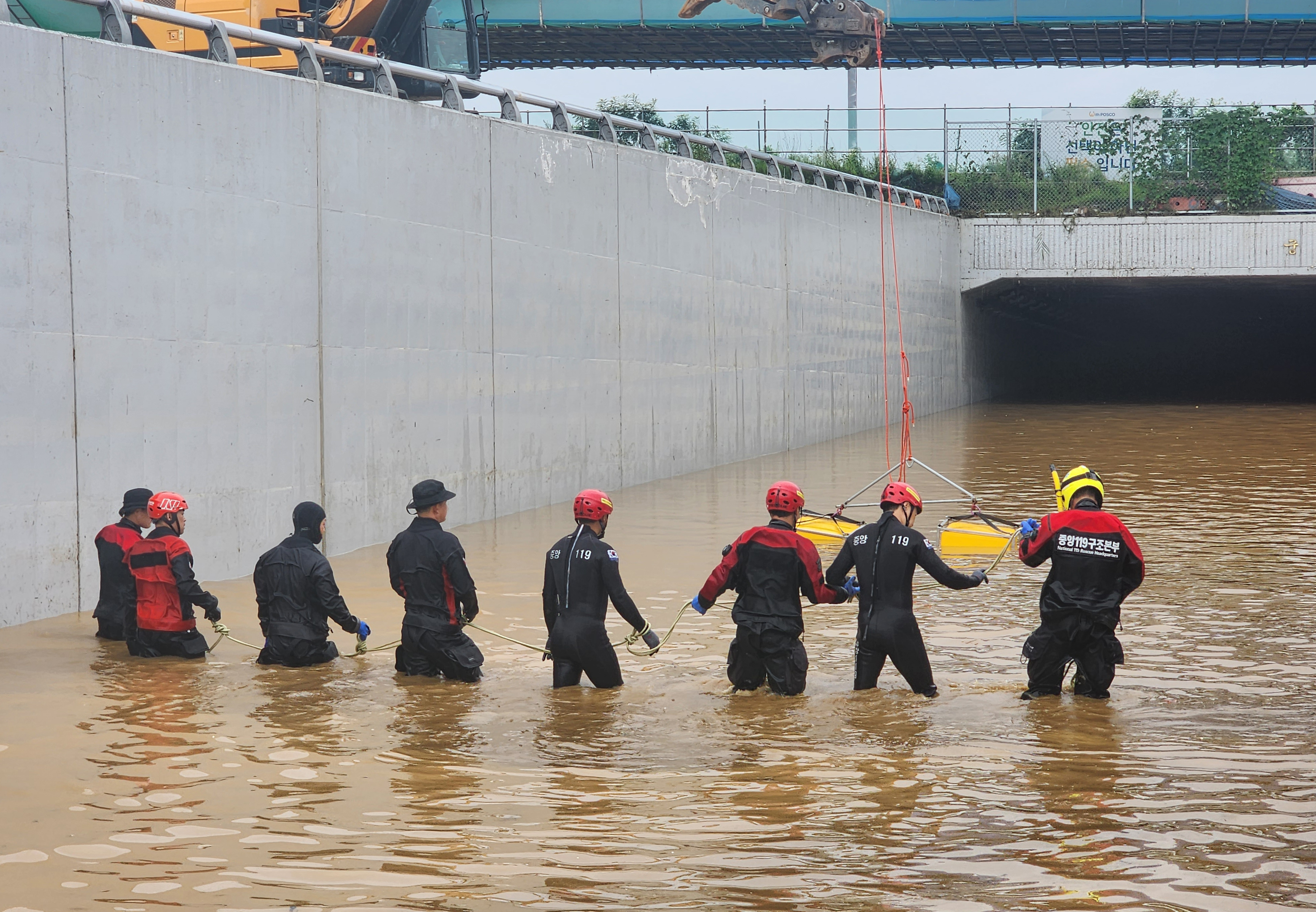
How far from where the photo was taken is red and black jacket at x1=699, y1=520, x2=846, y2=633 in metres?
9.26

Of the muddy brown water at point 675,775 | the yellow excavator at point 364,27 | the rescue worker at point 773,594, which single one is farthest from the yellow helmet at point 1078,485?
the yellow excavator at point 364,27

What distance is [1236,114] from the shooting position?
35938 millimetres

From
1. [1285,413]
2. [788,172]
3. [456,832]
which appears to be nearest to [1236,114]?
[1285,413]

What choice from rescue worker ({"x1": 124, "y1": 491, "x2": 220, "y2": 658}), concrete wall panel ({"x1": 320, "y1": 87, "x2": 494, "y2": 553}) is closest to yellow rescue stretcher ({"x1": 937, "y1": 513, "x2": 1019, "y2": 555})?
concrete wall panel ({"x1": 320, "y1": 87, "x2": 494, "y2": 553})

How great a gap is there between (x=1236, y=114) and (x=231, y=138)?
1163 inches

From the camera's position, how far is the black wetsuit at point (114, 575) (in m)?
10.6

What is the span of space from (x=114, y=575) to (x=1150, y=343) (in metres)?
40.3

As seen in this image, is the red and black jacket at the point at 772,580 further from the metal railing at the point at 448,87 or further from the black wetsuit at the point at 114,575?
the metal railing at the point at 448,87

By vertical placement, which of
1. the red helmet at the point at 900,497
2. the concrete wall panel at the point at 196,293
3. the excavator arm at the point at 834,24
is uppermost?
the excavator arm at the point at 834,24

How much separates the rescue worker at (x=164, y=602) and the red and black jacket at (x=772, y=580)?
3.68m

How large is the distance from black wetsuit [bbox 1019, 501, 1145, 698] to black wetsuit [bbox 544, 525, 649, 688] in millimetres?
2554

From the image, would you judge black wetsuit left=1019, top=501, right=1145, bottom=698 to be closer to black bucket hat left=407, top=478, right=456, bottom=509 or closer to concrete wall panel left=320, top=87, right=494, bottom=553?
black bucket hat left=407, top=478, right=456, bottom=509

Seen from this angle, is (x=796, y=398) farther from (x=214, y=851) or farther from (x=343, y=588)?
(x=214, y=851)

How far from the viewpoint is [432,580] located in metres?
9.66
